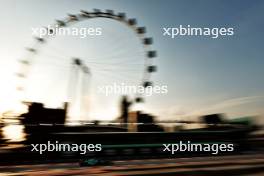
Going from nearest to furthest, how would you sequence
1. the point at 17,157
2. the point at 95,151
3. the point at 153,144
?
the point at 17,157, the point at 95,151, the point at 153,144

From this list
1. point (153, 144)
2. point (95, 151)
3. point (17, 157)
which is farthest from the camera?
A: point (153, 144)

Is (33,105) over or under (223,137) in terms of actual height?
over

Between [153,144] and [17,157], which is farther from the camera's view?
[153,144]

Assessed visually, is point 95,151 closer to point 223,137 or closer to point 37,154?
point 37,154

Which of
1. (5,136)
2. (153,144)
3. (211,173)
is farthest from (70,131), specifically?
(211,173)

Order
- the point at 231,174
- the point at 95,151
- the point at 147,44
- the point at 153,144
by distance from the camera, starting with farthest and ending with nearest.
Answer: the point at 153,144 < the point at 95,151 < the point at 147,44 < the point at 231,174

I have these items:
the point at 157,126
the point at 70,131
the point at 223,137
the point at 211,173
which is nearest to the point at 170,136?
the point at 157,126

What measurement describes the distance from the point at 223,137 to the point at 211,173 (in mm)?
35271

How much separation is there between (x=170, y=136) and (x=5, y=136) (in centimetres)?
1712

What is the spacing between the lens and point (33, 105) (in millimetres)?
36344

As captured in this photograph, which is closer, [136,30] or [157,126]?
[136,30]

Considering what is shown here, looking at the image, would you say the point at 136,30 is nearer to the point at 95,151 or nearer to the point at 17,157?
the point at 95,151

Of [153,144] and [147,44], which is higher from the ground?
[147,44]

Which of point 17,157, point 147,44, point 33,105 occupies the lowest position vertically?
point 17,157
